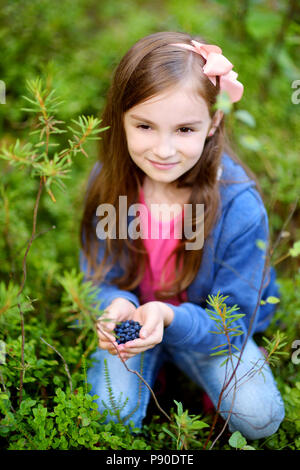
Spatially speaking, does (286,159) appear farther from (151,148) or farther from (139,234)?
(151,148)

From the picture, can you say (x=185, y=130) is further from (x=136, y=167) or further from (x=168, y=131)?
(x=136, y=167)

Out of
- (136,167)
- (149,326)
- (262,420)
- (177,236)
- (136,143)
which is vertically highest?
(136,143)

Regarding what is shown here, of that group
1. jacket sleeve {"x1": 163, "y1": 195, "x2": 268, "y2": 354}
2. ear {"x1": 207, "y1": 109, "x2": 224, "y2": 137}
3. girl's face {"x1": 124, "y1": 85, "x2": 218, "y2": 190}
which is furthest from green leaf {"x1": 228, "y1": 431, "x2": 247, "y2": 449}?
ear {"x1": 207, "y1": 109, "x2": 224, "y2": 137}

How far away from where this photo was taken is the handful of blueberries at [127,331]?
4.16ft

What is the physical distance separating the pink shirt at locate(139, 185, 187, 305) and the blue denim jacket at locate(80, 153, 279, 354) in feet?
0.42

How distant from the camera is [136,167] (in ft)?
5.13

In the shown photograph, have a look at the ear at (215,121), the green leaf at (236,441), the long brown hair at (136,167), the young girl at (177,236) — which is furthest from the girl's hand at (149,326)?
the ear at (215,121)

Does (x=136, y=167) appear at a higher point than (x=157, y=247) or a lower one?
higher

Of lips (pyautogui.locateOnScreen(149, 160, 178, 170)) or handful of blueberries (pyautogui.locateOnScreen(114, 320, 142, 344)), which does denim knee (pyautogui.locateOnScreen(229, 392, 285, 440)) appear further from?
lips (pyautogui.locateOnScreen(149, 160, 178, 170))

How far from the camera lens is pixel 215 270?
162 centimetres

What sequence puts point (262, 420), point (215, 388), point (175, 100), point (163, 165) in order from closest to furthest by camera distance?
point (175, 100) → point (163, 165) → point (262, 420) → point (215, 388)

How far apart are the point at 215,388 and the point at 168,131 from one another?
918mm

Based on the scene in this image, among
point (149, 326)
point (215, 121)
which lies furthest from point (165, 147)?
point (149, 326)

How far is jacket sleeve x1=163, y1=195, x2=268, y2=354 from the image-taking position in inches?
58.7
